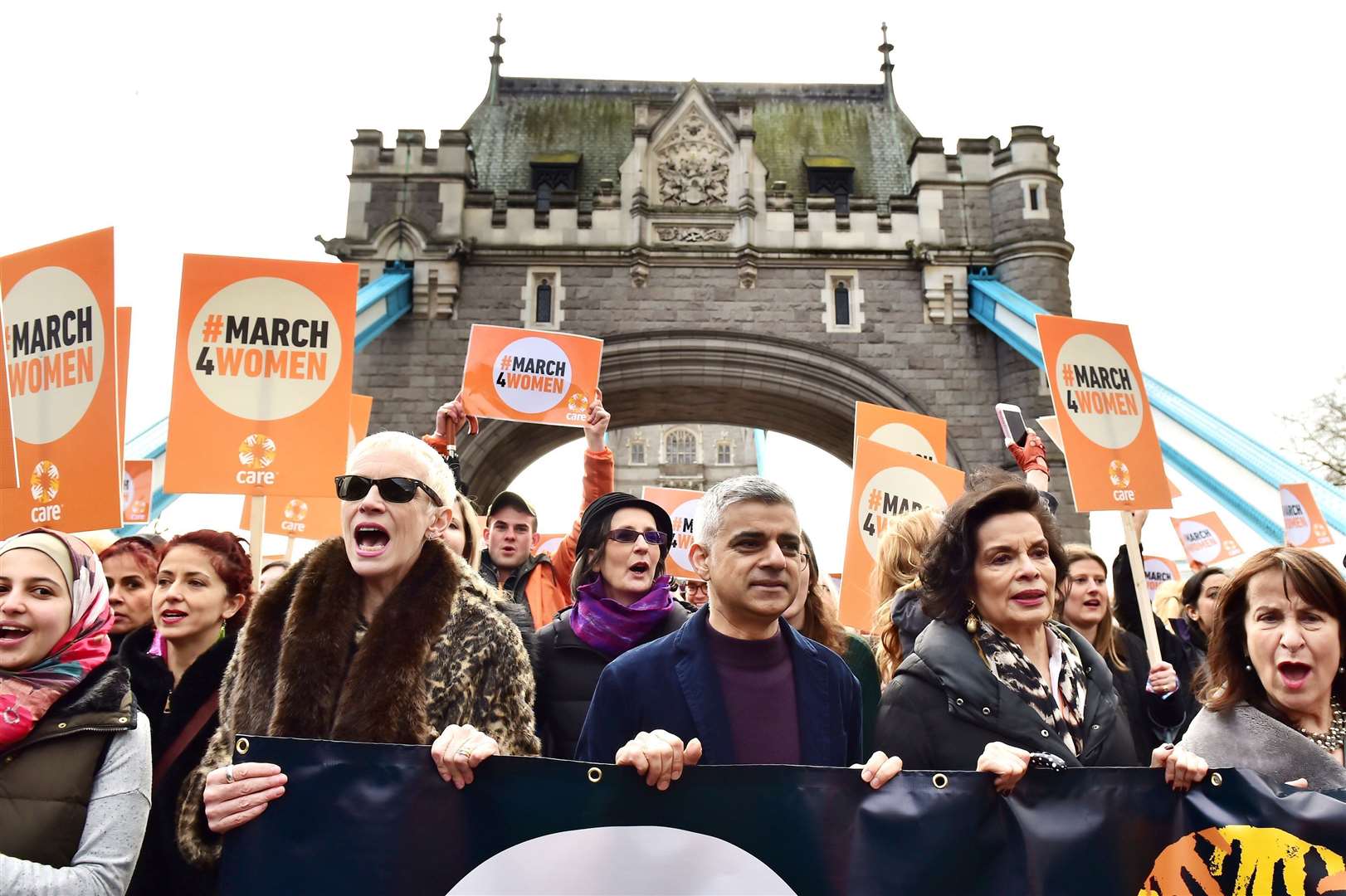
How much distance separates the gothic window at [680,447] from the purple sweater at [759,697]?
38224 millimetres

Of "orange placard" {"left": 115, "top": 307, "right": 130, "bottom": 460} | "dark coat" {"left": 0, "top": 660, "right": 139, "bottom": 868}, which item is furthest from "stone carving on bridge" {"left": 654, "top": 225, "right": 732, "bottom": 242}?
"dark coat" {"left": 0, "top": 660, "right": 139, "bottom": 868}

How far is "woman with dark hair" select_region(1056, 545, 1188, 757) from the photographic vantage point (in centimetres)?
324

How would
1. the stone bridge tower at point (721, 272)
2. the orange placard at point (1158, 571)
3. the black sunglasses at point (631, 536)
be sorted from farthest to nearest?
the stone bridge tower at point (721, 272)
the orange placard at point (1158, 571)
the black sunglasses at point (631, 536)

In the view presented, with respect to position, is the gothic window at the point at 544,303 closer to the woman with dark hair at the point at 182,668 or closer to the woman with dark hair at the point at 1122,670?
the woman with dark hair at the point at 1122,670

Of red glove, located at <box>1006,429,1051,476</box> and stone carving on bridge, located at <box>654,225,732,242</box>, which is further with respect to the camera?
stone carving on bridge, located at <box>654,225,732,242</box>

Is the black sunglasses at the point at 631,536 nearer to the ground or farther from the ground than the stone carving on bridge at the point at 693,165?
nearer to the ground

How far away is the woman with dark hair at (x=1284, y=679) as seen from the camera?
1894 millimetres

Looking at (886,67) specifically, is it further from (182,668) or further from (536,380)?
(182,668)

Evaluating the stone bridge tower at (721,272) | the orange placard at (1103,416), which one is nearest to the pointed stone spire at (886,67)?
the stone bridge tower at (721,272)

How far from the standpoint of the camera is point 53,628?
179 centimetres

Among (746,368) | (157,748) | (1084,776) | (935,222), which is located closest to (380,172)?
(746,368)

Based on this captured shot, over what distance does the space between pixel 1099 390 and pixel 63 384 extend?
14.4ft

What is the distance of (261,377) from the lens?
387 centimetres

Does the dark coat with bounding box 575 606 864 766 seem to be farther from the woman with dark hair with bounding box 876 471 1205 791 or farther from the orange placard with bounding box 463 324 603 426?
the orange placard with bounding box 463 324 603 426
